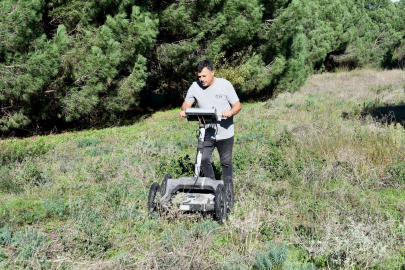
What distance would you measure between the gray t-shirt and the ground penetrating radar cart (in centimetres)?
25

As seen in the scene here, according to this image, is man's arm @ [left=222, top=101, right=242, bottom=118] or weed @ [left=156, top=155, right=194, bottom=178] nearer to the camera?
man's arm @ [left=222, top=101, right=242, bottom=118]

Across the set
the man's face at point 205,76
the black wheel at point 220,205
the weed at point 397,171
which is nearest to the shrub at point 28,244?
the black wheel at point 220,205

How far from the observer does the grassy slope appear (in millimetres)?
3484

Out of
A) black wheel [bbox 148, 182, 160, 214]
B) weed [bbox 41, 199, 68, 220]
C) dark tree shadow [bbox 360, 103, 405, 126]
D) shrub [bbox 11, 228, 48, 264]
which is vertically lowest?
dark tree shadow [bbox 360, 103, 405, 126]

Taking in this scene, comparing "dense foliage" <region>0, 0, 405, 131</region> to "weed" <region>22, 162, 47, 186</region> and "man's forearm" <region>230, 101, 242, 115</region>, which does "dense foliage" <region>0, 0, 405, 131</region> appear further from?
"man's forearm" <region>230, 101, 242, 115</region>

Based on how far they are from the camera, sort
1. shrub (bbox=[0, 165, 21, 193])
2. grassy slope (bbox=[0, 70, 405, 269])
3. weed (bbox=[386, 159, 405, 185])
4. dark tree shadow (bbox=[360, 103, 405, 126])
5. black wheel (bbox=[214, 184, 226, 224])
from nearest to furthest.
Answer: grassy slope (bbox=[0, 70, 405, 269]) < black wheel (bbox=[214, 184, 226, 224]) < weed (bbox=[386, 159, 405, 185]) < shrub (bbox=[0, 165, 21, 193]) < dark tree shadow (bbox=[360, 103, 405, 126])

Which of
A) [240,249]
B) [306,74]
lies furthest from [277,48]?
[240,249]

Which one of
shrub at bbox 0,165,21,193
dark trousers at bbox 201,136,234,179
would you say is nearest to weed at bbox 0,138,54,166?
shrub at bbox 0,165,21,193

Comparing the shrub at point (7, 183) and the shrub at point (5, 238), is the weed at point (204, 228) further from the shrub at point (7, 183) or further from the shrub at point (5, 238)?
the shrub at point (7, 183)

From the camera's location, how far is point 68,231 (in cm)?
400

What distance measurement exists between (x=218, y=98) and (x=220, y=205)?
1291 millimetres

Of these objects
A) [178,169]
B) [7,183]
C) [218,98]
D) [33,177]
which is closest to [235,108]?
[218,98]

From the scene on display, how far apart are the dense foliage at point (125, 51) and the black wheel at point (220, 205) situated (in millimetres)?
7144

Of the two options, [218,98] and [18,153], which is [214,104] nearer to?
[218,98]
